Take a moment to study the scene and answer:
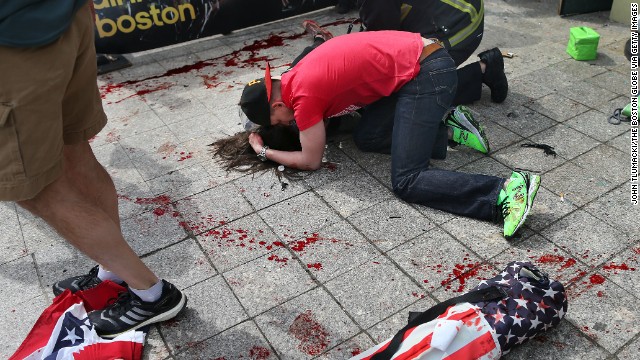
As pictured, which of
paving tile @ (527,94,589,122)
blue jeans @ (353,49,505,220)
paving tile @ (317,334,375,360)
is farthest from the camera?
paving tile @ (527,94,589,122)

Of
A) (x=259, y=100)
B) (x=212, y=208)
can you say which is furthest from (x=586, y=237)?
(x=212, y=208)

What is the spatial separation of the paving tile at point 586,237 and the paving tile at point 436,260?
0.50 metres

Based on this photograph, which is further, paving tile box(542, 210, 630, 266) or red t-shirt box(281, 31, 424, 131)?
red t-shirt box(281, 31, 424, 131)

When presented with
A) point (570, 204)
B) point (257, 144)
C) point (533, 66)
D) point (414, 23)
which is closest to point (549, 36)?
point (533, 66)

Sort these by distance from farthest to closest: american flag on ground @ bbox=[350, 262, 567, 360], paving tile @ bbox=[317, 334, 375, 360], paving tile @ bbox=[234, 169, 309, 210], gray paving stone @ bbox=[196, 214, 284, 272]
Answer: paving tile @ bbox=[234, 169, 309, 210]
gray paving stone @ bbox=[196, 214, 284, 272]
paving tile @ bbox=[317, 334, 375, 360]
american flag on ground @ bbox=[350, 262, 567, 360]

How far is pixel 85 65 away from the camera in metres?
2.35

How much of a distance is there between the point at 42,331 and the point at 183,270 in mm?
732

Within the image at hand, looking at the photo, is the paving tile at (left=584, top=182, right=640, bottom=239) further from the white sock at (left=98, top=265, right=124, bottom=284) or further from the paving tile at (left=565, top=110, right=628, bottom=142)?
the white sock at (left=98, top=265, right=124, bottom=284)

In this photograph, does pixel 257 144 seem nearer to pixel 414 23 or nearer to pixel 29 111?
pixel 414 23

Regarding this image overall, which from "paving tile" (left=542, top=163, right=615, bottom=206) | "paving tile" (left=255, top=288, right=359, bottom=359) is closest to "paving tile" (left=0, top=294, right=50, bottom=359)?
"paving tile" (left=255, top=288, right=359, bottom=359)

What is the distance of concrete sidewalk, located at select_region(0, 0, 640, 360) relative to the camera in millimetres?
2686

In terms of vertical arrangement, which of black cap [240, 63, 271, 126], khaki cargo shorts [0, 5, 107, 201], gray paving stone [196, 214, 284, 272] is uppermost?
khaki cargo shorts [0, 5, 107, 201]

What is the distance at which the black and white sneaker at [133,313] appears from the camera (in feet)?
8.75

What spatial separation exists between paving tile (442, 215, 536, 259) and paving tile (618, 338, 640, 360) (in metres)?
0.77
